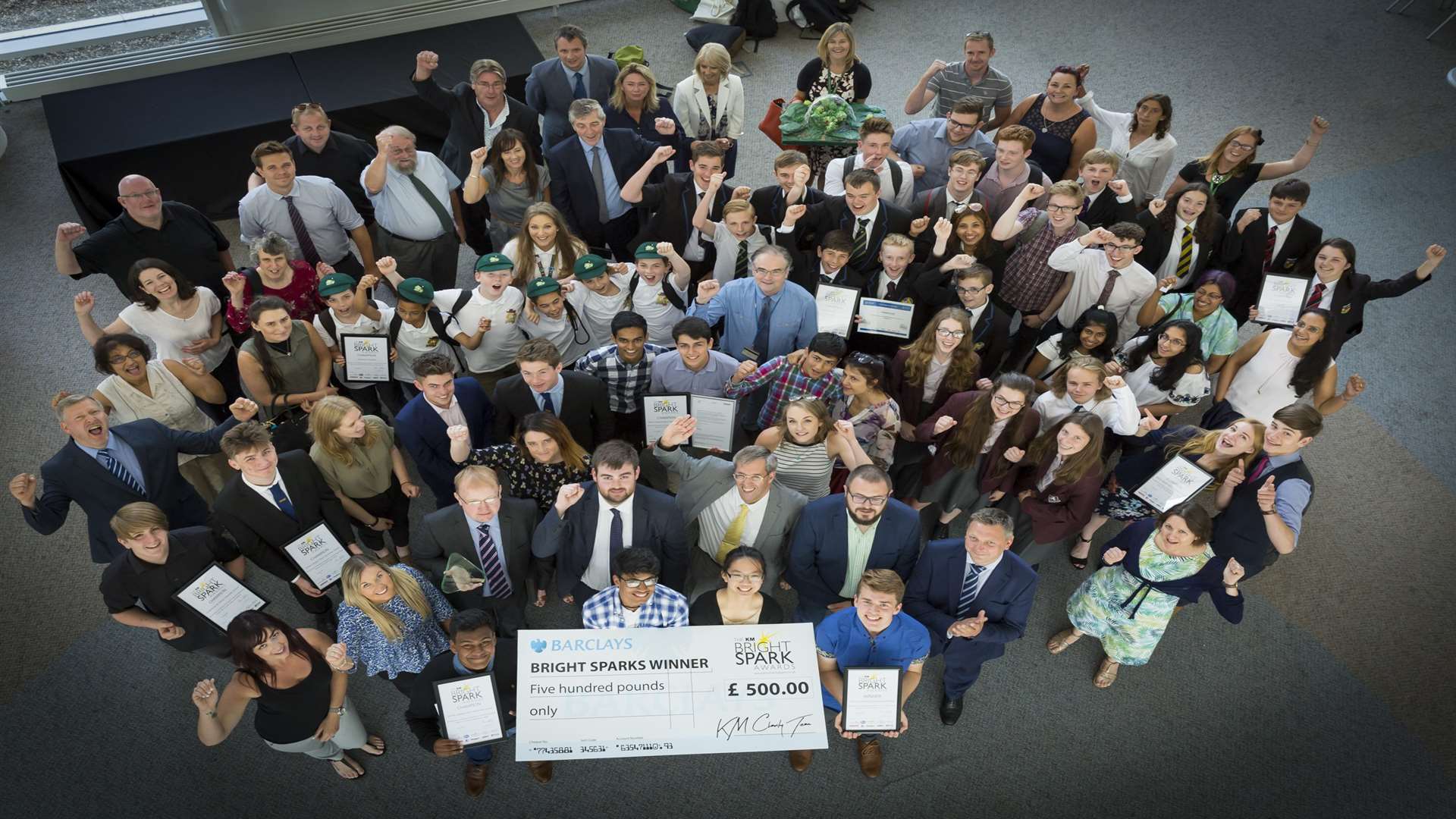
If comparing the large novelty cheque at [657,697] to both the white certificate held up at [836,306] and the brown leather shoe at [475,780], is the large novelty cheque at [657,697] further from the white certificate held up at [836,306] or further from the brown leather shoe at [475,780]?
the white certificate held up at [836,306]

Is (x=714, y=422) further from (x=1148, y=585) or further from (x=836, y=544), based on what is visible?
(x=1148, y=585)

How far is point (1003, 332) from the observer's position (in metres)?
5.00

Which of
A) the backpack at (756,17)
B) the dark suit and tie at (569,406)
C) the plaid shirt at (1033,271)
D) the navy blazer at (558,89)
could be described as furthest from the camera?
the backpack at (756,17)

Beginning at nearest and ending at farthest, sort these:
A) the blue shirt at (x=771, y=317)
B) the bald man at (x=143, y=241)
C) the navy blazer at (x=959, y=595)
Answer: the navy blazer at (x=959, y=595) → the blue shirt at (x=771, y=317) → the bald man at (x=143, y=241)

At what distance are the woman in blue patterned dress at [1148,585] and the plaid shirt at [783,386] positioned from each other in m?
1.46

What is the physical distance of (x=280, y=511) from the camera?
3857 mm

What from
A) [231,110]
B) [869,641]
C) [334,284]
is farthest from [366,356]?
[231,110]

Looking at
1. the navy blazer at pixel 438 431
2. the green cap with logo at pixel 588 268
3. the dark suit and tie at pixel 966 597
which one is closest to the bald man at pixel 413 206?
the green cap with logo at pixel 588 268

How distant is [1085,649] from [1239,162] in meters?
3.24

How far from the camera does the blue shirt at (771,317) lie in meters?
4.69

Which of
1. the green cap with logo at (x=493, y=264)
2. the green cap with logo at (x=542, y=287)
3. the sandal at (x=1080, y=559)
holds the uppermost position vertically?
the green cap with logo at (x=493, y=264)

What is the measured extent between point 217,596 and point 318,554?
41 cm

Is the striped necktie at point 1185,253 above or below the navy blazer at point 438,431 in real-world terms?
above

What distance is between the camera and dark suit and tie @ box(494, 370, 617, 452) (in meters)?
4.20
